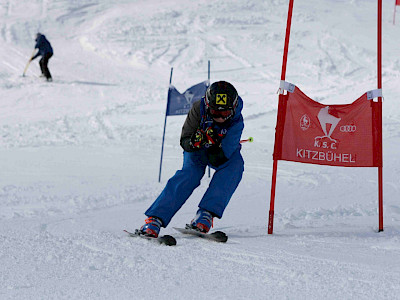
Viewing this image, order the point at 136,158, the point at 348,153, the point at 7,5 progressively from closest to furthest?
the point at 348,153
the point at 136,158
the point at 7,5

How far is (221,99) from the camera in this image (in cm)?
388

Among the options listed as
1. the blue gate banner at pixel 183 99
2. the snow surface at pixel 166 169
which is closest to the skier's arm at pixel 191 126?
the snow surface at pixel 166 169

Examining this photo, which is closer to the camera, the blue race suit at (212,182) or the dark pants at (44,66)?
the blue race suit at (212,182)

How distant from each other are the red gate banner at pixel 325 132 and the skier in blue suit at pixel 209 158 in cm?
49

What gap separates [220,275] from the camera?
9.41 ft

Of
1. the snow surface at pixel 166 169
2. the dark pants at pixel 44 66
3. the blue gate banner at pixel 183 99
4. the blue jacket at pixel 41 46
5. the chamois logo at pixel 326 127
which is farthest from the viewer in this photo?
the blue jacket at pixel 41 46

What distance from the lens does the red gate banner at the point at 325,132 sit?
4.38m

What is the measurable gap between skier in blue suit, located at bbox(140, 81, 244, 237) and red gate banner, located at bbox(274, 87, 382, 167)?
486 mm

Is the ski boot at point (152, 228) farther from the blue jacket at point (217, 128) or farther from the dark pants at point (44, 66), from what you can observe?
the dark pants at point (44, 66)

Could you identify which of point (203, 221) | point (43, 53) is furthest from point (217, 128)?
point (43, 53)

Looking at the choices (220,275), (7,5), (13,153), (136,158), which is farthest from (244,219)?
(7,5)

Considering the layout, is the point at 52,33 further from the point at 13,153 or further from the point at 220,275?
the point at 220,275

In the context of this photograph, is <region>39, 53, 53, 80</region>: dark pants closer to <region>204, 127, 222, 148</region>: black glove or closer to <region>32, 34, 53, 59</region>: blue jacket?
<region>32, 34, 53, 59</region>: blue jacket

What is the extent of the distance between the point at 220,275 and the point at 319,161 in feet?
6.02
